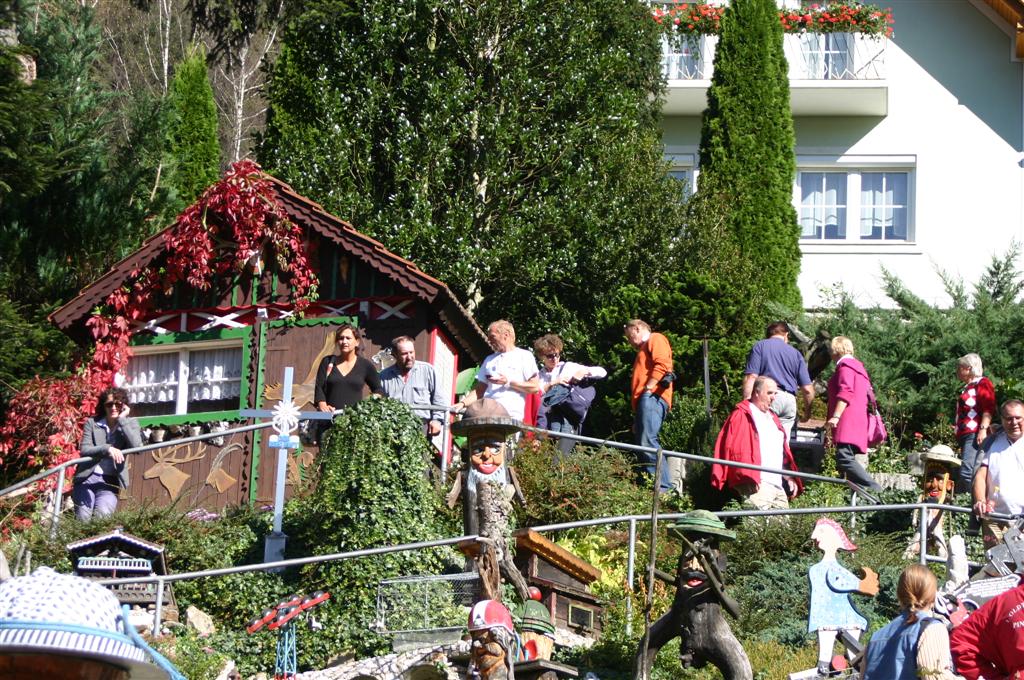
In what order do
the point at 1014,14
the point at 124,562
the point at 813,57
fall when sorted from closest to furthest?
the point at 124,562 < the point at 1014,14 < the point at 813,57

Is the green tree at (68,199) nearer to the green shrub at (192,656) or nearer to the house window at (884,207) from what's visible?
the green shrub at (192,656)

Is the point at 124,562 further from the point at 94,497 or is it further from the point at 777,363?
the point at 777,363

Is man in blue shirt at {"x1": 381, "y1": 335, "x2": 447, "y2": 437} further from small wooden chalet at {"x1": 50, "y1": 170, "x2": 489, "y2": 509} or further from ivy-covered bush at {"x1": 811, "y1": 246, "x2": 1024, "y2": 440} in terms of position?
ivy-covered bush at {"x1": 811, "y1": 246, "x2": 1024, "y2": 440}

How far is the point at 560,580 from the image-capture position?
11.8 metres

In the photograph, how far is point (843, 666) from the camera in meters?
10.1

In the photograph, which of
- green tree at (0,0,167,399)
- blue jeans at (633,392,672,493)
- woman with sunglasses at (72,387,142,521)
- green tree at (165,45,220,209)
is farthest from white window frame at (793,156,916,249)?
woman with sunglasses at (72,387,142,521)

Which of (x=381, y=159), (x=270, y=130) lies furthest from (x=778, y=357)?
(x=270, y=130)

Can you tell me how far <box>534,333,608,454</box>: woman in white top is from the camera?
48.3 feet

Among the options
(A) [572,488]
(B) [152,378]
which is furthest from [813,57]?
(A) [572,488]

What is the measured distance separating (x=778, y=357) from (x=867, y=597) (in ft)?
11.7

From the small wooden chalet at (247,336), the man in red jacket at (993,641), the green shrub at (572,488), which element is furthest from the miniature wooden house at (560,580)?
the small wooden chalet at (247,336)

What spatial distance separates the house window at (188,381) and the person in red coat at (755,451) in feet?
16.8

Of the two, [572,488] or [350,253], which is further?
[350,253]

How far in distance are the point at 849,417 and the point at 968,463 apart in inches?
43.3
